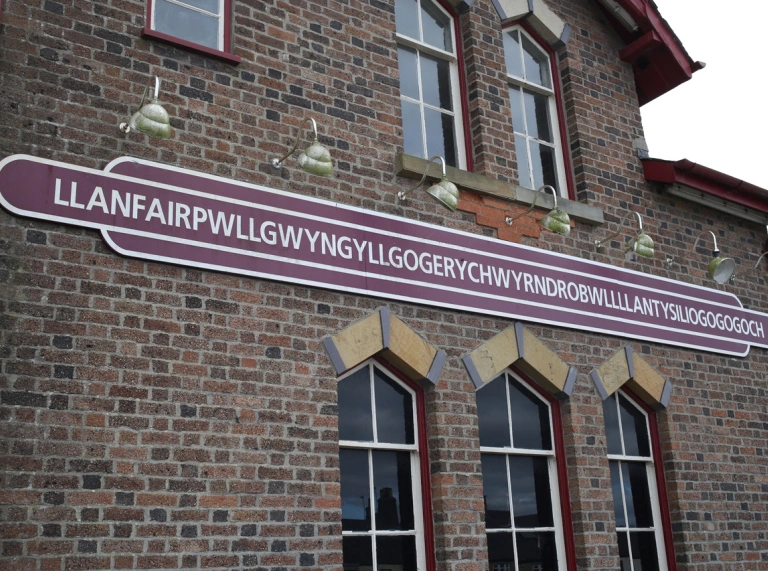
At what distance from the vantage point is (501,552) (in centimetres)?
764

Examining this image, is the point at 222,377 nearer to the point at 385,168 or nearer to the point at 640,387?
the point at 385,168

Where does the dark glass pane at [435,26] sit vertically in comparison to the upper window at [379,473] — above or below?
above

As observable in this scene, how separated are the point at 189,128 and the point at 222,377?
1848 millimetres

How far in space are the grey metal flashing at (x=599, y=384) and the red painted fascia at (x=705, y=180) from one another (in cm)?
266

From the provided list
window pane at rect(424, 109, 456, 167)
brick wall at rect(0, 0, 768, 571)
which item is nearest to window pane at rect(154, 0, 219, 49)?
brick wall at rect(0, 0, 768, 571)

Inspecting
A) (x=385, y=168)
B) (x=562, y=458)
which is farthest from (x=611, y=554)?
(x=385, y=168)

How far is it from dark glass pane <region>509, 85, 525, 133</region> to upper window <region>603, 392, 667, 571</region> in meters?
2.88

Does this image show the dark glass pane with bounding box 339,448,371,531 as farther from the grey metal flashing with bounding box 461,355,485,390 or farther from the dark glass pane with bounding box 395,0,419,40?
the dark glass pane with bounding box 395,0,419,40

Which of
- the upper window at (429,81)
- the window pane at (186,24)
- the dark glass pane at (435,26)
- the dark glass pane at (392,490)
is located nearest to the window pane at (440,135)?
the upper window at (429,81)

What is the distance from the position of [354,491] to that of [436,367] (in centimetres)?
123

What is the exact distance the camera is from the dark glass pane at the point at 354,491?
686 centimetres

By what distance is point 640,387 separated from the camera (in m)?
9.09

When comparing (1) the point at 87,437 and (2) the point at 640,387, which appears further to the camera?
(2) the point at 640,387

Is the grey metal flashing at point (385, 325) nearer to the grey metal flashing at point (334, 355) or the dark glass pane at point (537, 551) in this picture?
the grey metal flashing at point (334, 355)
